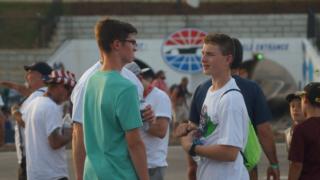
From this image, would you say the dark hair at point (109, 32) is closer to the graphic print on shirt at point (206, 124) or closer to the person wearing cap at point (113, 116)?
the person wearing cap at point (113, 116)

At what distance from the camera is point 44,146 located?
26.8 feet

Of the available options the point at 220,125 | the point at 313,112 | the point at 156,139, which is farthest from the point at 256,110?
the point at 220,125

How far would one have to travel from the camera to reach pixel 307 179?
691cm

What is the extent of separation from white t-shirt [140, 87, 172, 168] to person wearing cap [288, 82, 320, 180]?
5.73 feet

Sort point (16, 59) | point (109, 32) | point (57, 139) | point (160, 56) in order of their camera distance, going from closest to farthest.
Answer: point (109, 32) → point (57, 139) → point (160, 56) → point (16, 59)

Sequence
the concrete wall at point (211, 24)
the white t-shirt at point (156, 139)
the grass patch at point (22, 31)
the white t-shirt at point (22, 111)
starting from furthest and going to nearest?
1. the grass patch at point (22, 31)
2. the concrete wall at point (211, 24)
3. the white t-shirt at point (22, 111)
4. the white t-shirt at point (156, 139)

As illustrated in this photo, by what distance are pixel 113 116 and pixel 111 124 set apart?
0.06 metres

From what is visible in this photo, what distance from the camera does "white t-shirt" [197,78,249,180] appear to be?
6.25m

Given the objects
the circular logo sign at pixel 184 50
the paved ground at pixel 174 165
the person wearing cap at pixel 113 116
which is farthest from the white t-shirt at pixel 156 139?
the circular logo sign at pixel 184 50

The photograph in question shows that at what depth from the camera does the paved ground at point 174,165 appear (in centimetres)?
1551

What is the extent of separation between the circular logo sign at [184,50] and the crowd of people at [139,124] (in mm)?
18196

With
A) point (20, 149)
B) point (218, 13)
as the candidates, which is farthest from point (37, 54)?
point (20, 149)

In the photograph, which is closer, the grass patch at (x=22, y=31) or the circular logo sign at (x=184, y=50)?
the circular logo sign at (x=184, y=50)

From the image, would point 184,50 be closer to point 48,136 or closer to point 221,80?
point 48,136
